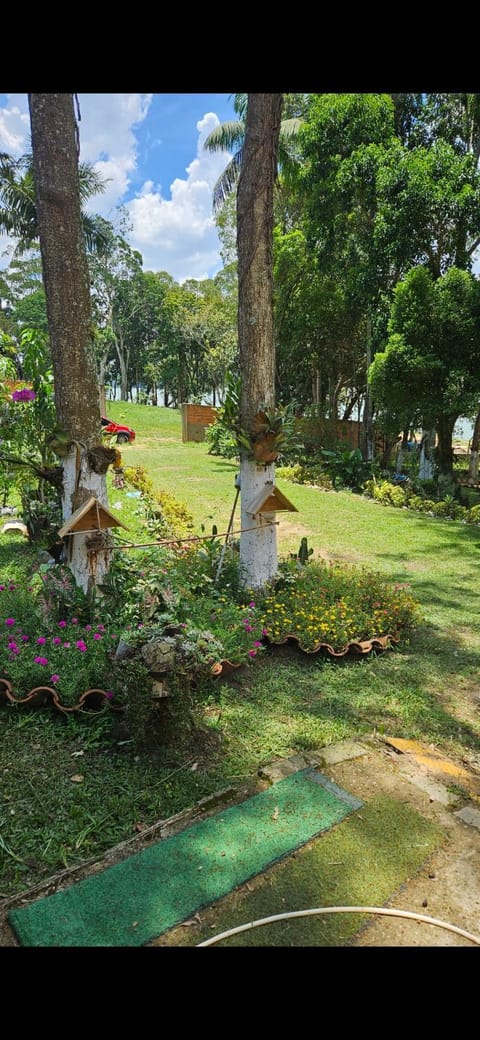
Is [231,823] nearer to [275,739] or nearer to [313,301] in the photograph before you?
[275,739]

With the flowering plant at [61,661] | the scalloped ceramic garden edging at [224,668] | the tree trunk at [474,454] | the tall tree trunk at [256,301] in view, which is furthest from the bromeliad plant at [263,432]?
the tree trunk at [474,454]

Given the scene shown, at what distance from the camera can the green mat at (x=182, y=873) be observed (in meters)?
1.78

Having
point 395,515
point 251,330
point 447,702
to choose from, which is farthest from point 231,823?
point 395,515

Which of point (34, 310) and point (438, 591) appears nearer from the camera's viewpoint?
point (438, 591)

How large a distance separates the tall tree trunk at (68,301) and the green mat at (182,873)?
1.95m

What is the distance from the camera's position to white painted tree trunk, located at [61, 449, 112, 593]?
3.68 metres

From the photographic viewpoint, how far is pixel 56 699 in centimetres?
295

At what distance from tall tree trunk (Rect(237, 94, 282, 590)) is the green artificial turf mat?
245 cm

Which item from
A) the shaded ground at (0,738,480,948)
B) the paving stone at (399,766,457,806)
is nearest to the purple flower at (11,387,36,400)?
the shaded ground at (0,738,480,948)

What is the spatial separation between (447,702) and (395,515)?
22.1 feet

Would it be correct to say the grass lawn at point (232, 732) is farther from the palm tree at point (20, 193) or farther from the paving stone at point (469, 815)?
the palm tree at point (20, 193)

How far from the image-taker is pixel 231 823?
2309 millimetres

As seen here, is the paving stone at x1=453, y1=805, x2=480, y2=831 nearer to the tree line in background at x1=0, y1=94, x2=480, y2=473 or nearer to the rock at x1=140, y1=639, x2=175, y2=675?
the rock at x1=140, y1=639, x2=175, y2=675
